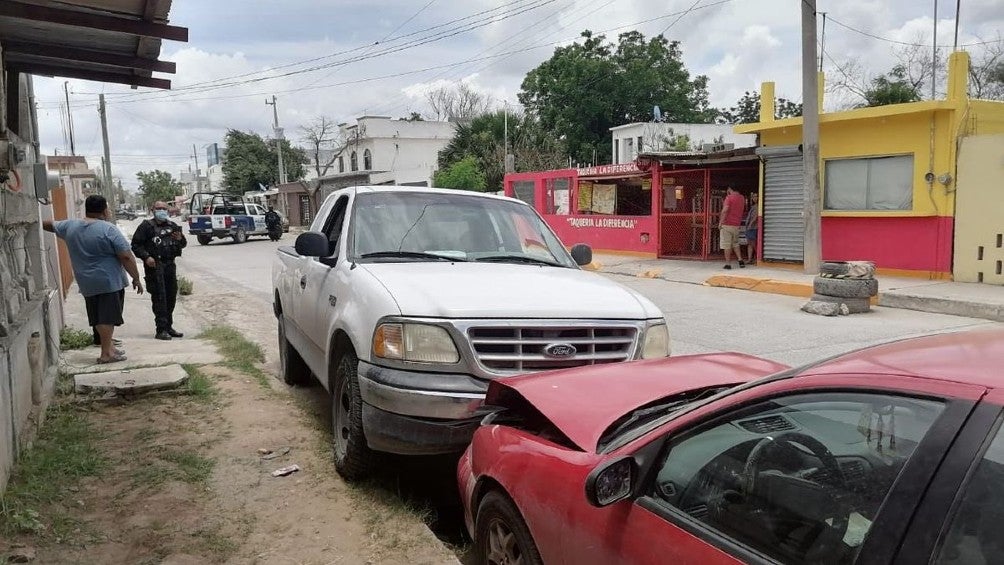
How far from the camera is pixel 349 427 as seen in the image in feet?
13.6

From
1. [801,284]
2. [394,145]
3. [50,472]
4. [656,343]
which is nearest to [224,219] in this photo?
[394,145]

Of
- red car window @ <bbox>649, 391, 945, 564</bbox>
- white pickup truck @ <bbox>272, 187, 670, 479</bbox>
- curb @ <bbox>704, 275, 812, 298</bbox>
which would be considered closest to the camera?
red car window @ <bbox>649, 391, 945, 564</bbox>

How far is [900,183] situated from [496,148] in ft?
85.4

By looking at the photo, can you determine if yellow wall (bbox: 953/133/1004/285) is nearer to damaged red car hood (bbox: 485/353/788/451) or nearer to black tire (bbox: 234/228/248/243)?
damaged red car hood (bbox: 485/353/788/451)

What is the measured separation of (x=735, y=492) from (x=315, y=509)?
8.86 feet

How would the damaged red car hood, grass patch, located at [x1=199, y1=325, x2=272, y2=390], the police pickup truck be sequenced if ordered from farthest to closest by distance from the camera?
the police pickup truck
grass patch, located at [x1=199, y1=325, x2=272, y2=390]
the damaged red car hood

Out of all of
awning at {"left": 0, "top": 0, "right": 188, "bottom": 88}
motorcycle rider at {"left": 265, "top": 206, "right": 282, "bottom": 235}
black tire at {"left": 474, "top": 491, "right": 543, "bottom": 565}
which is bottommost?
black tire at {"left": 474, "top": 491, "right": 543, "bottom": 565}

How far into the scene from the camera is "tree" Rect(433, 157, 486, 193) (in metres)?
35.7

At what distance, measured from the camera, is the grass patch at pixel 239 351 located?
23.2 ft

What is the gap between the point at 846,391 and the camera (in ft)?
5.62

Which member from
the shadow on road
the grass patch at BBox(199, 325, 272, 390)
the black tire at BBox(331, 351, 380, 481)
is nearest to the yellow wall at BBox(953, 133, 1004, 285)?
the shadow on road

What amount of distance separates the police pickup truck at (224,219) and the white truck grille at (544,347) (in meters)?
31.7

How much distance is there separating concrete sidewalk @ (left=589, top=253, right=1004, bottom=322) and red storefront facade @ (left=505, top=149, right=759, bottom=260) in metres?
0.88

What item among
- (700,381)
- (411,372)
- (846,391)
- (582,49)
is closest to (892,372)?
(846,391)
